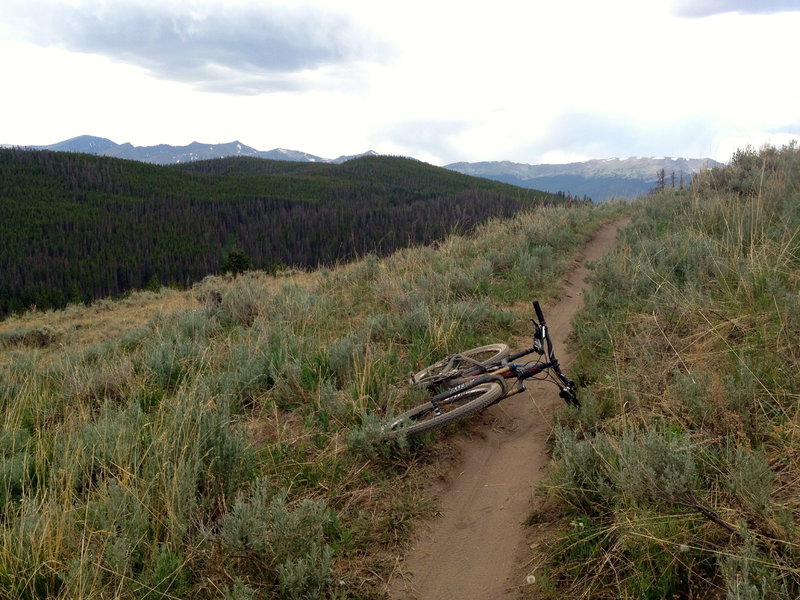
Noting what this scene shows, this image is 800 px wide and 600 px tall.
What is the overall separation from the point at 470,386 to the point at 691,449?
1839mm

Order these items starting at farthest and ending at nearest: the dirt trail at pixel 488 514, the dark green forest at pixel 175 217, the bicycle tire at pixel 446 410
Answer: the dark green forest at pixel 175 217, the bicycle tire at pixel 446 410, the dirt trail at pixel 488 514

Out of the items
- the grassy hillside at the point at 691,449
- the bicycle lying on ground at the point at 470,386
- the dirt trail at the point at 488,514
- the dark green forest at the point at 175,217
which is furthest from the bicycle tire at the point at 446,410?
the dark green forest at the point at 175,217

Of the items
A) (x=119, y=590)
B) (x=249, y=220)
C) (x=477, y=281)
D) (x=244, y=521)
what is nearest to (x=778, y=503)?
(x=244, y=521)

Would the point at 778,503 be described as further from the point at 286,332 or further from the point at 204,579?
the point at 286,332

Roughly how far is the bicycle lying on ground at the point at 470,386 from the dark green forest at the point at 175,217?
157 ft

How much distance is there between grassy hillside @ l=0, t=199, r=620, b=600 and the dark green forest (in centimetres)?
4659

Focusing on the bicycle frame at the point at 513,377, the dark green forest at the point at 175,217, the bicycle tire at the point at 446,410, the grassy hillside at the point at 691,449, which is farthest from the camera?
the dark green forest at the point at 175,217

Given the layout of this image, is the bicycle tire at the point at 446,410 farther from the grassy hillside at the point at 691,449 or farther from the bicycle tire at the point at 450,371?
the grassy hillside at the point at 691,449

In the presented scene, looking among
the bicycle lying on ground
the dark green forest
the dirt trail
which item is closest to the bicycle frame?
the bicycle lying on ground

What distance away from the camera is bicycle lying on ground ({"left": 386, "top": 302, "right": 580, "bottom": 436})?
4272 millimetres

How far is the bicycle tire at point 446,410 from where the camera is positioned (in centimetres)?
423

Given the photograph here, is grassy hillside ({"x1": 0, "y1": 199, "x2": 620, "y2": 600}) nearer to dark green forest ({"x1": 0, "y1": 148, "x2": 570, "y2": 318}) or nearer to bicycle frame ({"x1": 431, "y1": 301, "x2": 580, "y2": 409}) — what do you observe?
bicycle frame ({"x1": 431, "y1": 301, "x2": 580, "y2": 409})

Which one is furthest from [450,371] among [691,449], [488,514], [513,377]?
[691,449]

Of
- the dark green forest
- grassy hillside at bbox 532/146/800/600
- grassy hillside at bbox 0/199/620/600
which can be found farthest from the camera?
the dark green forest
